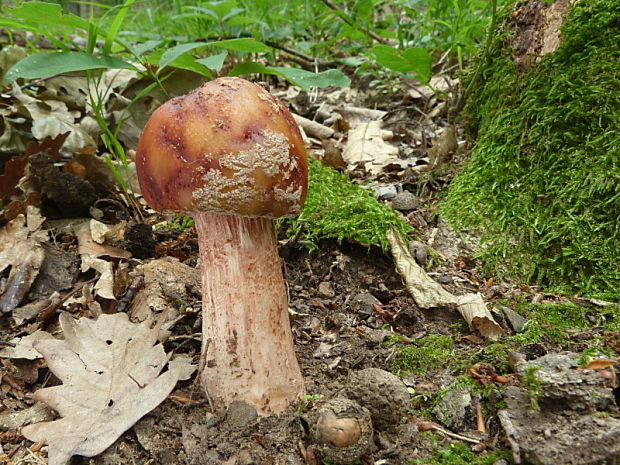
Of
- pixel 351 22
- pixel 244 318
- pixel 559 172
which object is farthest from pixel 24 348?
pixel 351 22

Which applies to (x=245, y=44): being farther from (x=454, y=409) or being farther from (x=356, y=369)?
(x=454, y=409)

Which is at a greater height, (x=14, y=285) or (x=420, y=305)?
(x=420, y=305)

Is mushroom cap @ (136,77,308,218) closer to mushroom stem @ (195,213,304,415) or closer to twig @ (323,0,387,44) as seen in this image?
mushroom stem @ (195,213,304,415)

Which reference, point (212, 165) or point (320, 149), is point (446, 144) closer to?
point (320, 149)

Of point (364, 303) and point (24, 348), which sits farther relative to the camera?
point (364, 303)

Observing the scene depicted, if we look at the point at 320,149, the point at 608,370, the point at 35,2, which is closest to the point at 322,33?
the point at 320,149
